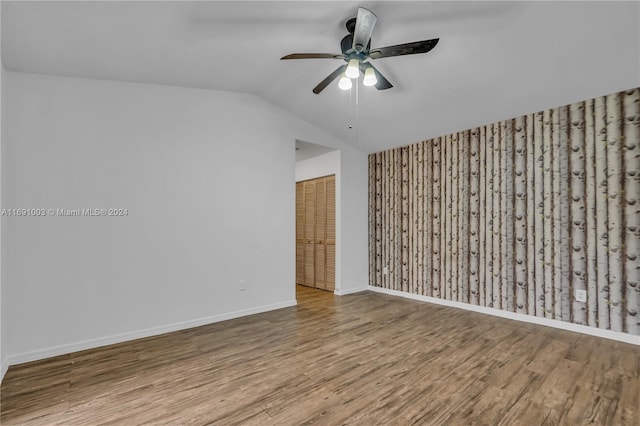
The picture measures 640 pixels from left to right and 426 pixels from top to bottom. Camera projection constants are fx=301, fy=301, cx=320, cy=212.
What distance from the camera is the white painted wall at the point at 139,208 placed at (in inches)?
104

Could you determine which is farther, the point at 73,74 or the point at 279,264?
the point at 279,264

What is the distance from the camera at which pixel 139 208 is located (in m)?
3.14

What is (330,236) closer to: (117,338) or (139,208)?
(139,208)

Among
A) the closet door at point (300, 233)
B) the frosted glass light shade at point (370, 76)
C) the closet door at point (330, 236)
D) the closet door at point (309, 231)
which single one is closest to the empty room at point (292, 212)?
the frosted glass light shade at point (370, 76)

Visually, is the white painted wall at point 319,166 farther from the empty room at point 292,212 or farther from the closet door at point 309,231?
the empty room at point 292,212

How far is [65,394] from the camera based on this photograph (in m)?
2.12

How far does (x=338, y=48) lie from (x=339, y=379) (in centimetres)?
283

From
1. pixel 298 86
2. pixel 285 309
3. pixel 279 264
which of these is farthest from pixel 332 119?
pixel 285 309

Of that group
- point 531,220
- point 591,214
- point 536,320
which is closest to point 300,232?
point 531,220

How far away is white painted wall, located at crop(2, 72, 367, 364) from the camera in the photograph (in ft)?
8.68

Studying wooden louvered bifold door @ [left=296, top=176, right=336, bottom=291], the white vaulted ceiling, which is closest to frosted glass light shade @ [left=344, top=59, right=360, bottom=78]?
the white vaulted ceiling

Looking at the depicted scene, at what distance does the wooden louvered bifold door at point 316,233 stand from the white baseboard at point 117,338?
1.48 metres

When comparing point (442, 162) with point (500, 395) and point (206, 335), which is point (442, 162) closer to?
point (500, 395)

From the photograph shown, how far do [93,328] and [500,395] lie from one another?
350 centimetres
